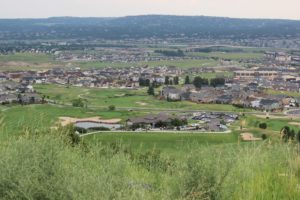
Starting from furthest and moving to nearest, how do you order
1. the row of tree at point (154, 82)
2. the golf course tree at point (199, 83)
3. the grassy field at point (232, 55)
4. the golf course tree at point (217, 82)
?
the grassy field at point (232, 55), the golf course tree at point (217, 82), the row of tree at point (154, 82), the golf course tree at point (199, 83)

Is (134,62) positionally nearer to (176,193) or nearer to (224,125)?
(224,125)

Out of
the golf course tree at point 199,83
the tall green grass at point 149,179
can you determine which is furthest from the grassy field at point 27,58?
the tall green grass at point 149,179

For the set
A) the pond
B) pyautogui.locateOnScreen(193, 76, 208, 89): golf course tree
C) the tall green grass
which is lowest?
pyautogui.locateOnScreen(193, 76, 208, 89): golf course tree

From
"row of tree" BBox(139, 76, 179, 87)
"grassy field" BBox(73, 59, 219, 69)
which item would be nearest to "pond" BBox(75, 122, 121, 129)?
"row of tree" BBox(139, 76, 179, 87)

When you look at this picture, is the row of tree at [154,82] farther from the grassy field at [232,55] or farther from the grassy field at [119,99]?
the grassy field at [232,55]

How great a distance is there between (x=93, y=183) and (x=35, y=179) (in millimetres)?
683

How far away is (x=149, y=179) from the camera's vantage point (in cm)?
718

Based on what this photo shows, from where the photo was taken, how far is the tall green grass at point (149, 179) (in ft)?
16.6

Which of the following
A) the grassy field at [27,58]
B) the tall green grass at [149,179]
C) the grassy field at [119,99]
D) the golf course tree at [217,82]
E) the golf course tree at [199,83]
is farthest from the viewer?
the grassy field at [27,58]

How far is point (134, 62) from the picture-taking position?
109125 millimetres

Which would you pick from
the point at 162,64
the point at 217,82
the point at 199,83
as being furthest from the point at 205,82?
the point at 162,64

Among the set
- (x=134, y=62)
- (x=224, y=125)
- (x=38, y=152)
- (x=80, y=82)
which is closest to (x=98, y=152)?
(x=38, y=152)

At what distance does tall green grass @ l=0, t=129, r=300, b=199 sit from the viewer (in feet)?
16.6

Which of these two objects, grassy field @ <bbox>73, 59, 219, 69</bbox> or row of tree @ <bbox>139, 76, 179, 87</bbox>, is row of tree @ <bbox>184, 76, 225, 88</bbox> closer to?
row of tree @ <bbox>139, 76, 179, 87</bbox>
